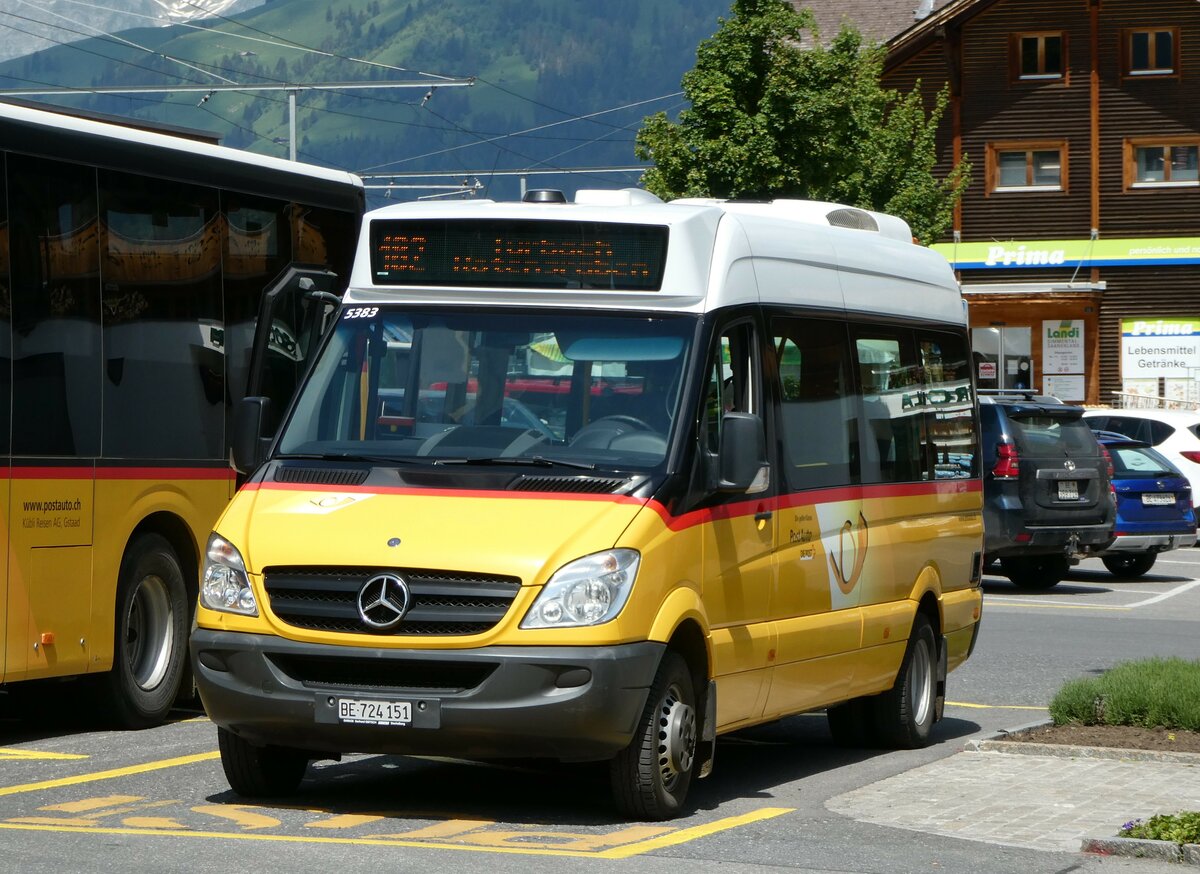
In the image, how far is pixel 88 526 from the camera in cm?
1130

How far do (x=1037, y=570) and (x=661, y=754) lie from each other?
16409 mm

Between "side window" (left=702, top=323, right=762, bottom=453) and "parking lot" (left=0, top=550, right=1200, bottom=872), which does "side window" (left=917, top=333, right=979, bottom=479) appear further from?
"side window" (left=702, top=323, right=762, bottom=453)

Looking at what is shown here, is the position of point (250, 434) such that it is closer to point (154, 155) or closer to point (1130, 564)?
point (154, 155)

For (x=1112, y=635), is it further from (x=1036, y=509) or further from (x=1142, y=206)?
(x=1142, y=206)

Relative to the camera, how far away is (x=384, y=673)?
8398 mm

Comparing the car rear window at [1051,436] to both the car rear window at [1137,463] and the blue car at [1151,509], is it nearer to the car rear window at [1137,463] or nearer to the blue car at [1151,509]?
the blue car at [1151,509]

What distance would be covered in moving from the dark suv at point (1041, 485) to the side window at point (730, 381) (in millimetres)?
12973

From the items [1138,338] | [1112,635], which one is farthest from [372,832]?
[1138,338]

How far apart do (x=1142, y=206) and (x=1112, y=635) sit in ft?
110

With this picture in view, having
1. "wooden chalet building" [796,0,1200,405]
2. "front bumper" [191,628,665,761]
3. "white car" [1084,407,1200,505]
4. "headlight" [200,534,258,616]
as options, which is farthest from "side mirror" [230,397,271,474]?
"wooden chalet building" [796,0,1200,405]

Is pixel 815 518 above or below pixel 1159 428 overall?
below

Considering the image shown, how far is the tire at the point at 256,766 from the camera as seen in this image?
9.02m

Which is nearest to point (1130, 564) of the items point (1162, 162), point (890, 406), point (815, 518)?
point (890, 406)

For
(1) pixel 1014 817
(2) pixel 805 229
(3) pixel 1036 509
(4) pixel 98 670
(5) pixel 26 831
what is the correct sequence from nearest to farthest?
(5) pixel 26 831 < (1) pixel 1014 817 < (2) pixel 805 229 < (4) pixel 98 670 < (3) pixel 1036 509
